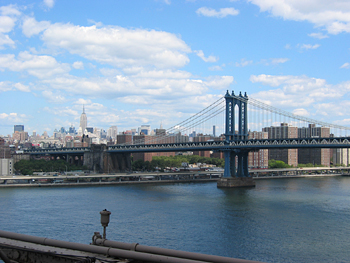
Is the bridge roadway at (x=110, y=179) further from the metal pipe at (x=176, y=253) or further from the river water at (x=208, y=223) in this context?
the metal pipe at (x=176, y=253)

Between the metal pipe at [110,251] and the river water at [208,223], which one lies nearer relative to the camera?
the metal pipe at [110,251]

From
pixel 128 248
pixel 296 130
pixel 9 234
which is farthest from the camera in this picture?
pixel 296 130

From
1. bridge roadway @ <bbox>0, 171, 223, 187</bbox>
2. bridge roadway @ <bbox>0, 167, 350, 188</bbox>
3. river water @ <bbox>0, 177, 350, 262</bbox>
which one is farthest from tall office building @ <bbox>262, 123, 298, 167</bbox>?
river water @ <bbox>0, 177, 350, 262</bbox>

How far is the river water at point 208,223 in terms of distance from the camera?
63.2 feet

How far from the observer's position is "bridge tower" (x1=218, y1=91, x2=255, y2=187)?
53.3 metres

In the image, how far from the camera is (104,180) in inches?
2340

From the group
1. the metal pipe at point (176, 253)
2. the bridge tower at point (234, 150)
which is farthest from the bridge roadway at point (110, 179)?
the metal pipe at point (176, 253)

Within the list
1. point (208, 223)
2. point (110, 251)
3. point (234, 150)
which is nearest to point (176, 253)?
point (110, 251)

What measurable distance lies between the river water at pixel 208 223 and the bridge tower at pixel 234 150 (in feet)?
48.1

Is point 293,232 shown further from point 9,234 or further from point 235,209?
point 9,234

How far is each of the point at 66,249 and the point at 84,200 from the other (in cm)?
3134

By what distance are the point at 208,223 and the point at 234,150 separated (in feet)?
96.2

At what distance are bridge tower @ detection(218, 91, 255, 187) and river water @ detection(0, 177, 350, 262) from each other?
1466 centimetres

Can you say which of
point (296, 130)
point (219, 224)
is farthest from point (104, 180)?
point (296, 130)
